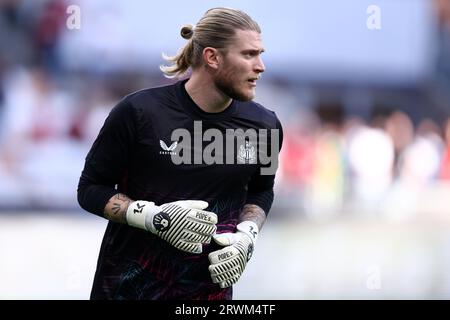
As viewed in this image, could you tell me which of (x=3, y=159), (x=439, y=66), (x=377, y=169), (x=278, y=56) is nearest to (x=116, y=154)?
(x=3, y=159)

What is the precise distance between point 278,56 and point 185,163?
11.2 metres

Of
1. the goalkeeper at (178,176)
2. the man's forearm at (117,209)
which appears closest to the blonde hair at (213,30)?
the goalkeeper at (178,176)

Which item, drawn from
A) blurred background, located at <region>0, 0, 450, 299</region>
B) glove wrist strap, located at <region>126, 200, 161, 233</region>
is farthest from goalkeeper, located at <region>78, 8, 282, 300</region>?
blurred background, located at <region>0, 0, 450, 299</region>

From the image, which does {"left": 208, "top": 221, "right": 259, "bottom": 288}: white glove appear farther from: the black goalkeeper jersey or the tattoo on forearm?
the tattoo on forearm

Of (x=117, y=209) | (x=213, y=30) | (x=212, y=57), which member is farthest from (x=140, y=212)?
(x=213, y=30)

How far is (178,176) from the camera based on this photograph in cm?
478

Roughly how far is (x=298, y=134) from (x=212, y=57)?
372 inches

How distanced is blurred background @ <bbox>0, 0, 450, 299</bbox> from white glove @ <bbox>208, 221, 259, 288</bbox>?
3.10m

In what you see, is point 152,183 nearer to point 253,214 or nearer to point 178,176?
point 178,176

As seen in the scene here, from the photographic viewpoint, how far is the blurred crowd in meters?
12.3

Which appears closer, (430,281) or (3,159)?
(430,281)
